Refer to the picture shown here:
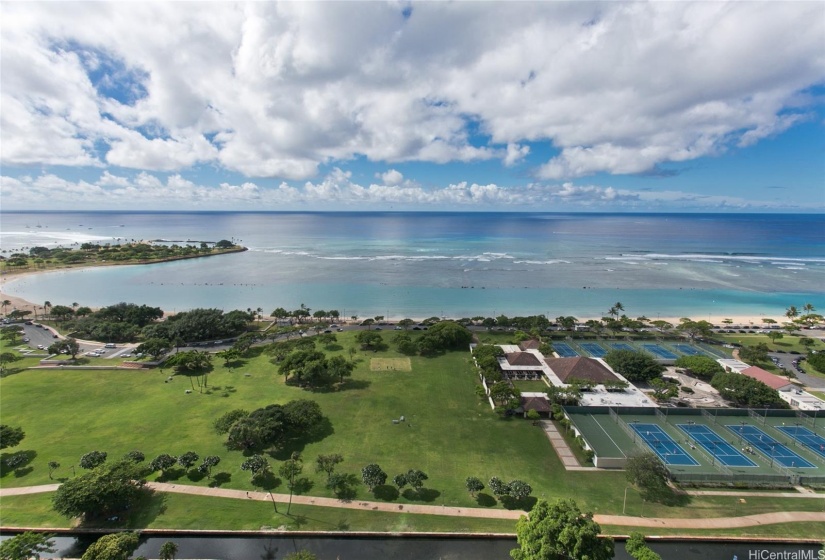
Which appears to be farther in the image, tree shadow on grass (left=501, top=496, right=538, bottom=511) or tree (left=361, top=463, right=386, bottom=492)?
tree (left=361, top=463, right=386, bottom=492)

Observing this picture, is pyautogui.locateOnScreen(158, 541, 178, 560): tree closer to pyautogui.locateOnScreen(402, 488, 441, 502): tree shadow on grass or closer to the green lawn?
the green lawn

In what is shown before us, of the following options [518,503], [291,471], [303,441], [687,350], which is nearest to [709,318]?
[687,350]

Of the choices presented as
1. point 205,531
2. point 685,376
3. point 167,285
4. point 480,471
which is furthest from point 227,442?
point 167,285

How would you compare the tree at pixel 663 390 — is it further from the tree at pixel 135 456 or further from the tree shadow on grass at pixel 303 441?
the tree at pixel 135 456

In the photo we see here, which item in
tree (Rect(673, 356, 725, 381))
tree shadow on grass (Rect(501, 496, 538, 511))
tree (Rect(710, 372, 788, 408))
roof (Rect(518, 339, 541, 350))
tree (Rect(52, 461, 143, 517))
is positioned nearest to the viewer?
tree (Rect(52, 461, 143, 517))

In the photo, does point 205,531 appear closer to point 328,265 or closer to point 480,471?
point 480,471

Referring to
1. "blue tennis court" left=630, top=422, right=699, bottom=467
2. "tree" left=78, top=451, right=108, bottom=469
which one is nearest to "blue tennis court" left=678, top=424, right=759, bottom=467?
"blue tennis court" left=630, top=422, right=699, bottom=467

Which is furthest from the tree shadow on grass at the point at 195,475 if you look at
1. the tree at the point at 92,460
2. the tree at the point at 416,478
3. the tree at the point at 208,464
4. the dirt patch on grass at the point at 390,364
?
the dirt patch on grass at the point at 390,364
